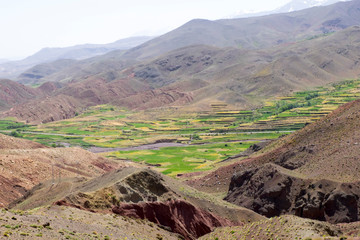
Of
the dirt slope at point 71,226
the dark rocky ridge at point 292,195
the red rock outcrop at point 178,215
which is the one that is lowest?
the dark rocky ridge at point 292,195

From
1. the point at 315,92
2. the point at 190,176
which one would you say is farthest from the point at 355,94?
the point at 190,176

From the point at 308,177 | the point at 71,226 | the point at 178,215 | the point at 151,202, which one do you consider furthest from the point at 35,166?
the point at 308,177

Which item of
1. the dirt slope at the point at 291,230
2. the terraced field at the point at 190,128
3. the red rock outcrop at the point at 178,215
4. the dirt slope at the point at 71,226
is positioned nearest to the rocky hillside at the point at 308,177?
the dirt slope at the point at 291,230

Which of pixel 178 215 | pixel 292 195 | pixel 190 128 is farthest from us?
pixel 190 128

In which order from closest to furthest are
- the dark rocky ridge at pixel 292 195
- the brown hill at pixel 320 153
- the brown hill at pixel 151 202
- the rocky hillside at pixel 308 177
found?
the brown hill at pixel 151 202
the dark rocky ridge at pixel 292 195
the rocky hillside at pixel 308 177
the brown hill at pixel 320 153

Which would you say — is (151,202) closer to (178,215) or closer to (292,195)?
(178,215)

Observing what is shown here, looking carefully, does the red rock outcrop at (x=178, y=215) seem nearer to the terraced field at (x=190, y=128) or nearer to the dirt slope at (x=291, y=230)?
the dirt slope at (x=291, y=230)

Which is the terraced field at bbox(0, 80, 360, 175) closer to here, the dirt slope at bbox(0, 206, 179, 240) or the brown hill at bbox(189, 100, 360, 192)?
the brown hill at bbox(189, 100, 360, 192)
